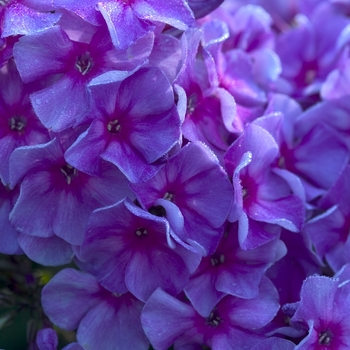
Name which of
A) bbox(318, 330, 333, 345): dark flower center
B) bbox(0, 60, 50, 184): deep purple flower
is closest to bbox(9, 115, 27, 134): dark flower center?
bbox(0, 60, 50, 184): deep purple flower

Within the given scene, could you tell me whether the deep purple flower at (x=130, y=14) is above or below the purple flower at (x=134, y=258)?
above

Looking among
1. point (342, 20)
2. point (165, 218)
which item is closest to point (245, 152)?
point (165, 218)

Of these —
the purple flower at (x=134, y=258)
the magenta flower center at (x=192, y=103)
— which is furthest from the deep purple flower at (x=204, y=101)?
the purple flower at (x=134, y=258)

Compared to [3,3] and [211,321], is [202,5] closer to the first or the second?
[3,3]

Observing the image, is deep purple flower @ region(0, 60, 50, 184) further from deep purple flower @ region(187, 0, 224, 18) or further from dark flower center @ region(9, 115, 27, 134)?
deep purple flower @ region(187, 0, 224, 18)

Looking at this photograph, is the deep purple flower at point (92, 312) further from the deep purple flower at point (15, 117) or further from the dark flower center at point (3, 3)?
the dark flower center at point (3, 3)

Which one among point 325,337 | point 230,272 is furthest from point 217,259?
point 325,337

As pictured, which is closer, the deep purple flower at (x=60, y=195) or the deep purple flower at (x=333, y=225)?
the deep purple flower at (x=60, y=195)
